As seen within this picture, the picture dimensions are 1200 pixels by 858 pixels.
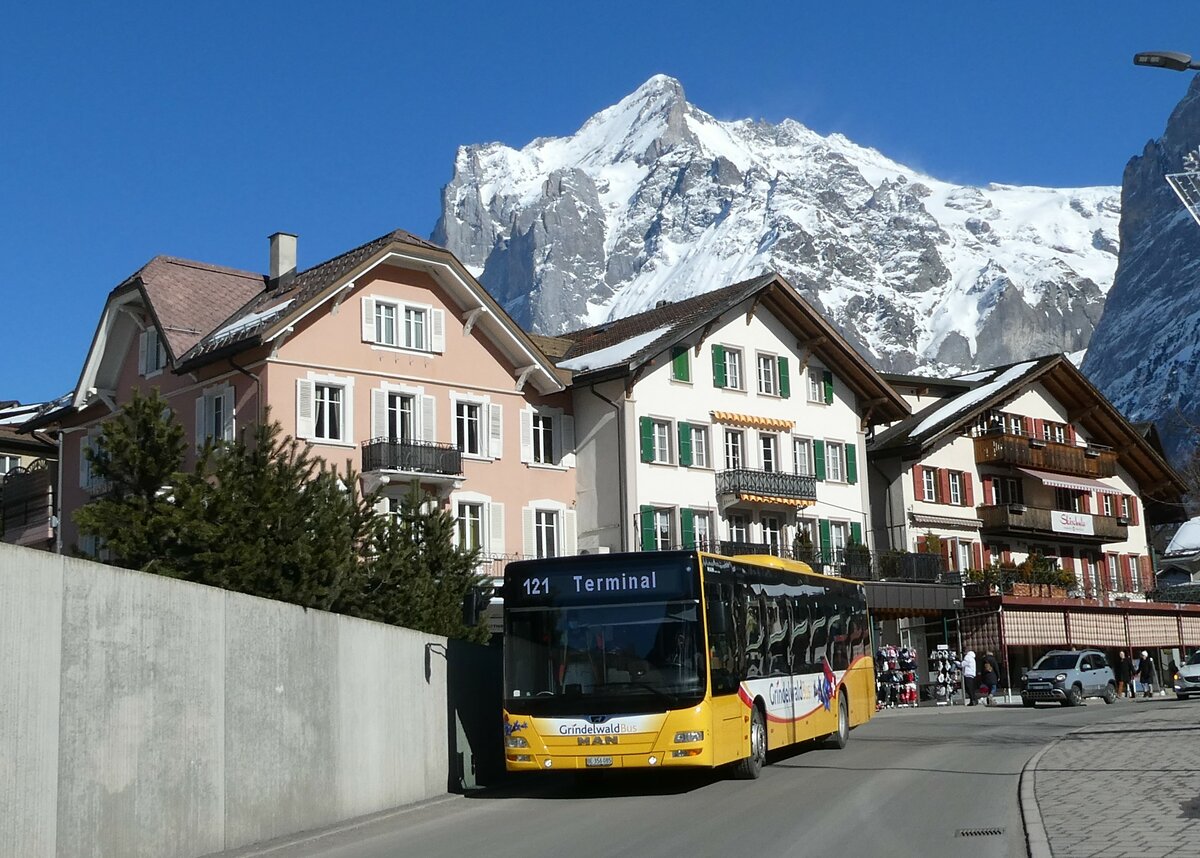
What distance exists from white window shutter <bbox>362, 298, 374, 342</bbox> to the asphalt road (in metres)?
20.1

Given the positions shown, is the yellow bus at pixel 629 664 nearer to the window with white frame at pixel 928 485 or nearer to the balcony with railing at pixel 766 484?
the balcony with railing at pixel 766 484

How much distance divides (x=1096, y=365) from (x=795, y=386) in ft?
465

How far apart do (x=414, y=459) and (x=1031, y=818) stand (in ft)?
91.9

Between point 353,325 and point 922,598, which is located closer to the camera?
point 353,325

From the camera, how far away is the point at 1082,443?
64.9 m

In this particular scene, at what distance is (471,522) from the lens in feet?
139

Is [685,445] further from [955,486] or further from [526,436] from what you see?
[955,486]

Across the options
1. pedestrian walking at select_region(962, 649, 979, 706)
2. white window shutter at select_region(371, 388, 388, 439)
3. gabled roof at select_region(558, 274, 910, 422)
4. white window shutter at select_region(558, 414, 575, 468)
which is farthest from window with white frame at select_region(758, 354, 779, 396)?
white window shutter at select_region(371, 388, 388, 439)

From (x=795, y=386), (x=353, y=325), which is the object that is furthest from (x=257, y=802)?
(x=795, y=386)

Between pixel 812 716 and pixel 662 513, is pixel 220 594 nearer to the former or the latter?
pixel 812 716

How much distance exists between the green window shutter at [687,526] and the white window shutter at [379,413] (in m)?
10.4

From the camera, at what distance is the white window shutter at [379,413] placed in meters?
40.5

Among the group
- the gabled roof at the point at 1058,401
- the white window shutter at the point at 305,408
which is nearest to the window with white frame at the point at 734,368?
the gabled roof at the point at 1058,401

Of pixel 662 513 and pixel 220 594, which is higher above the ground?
pixel 662 513
